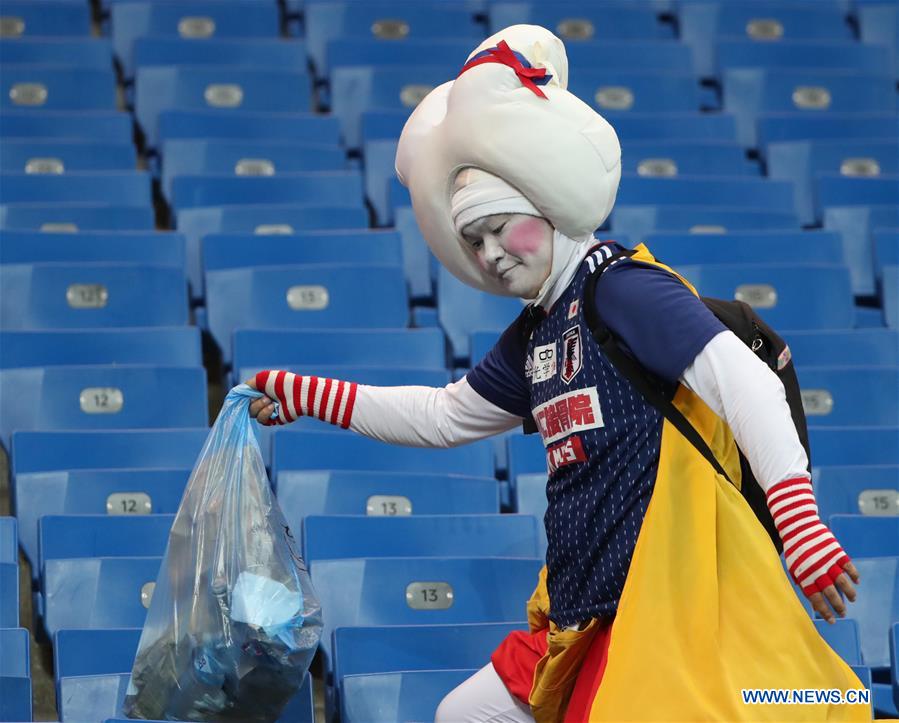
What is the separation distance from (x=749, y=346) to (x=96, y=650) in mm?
1279

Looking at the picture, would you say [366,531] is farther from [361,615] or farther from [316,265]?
[316,265]

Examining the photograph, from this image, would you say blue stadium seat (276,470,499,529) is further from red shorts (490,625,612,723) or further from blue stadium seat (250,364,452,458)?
red shorts (490,625,612,723)

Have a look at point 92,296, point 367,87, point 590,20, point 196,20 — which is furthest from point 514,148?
point 590,20

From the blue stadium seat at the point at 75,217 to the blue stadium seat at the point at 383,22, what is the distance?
135 centimetres

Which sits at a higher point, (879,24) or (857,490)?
(879,24)

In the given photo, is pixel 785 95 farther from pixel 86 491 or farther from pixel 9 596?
pixel 9 596

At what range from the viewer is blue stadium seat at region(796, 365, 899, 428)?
3684mm

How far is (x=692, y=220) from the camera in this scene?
14.5 feet

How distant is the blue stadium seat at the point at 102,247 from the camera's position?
155 inches

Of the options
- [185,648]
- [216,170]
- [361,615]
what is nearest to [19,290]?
[216,170]

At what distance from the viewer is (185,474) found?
123 inches

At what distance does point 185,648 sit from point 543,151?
3.11ft

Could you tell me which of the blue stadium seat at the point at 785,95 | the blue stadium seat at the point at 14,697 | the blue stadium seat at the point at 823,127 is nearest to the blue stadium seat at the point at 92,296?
the blue stadium seat at the point at 14,697

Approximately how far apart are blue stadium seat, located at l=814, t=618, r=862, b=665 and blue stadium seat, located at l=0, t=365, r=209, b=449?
4.92 ft
